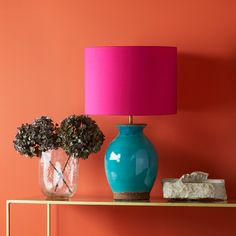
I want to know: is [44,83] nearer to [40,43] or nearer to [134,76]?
[40,43]

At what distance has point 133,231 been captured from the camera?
350 centimetres

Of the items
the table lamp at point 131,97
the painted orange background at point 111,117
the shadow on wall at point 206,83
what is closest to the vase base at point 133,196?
the table lamp at point 131,97

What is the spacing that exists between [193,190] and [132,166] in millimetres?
263

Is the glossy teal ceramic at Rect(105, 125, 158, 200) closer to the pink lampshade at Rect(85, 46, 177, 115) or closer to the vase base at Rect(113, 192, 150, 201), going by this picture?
the vase base at Rect(113, 192, 150, 201)

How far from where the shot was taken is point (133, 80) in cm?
317

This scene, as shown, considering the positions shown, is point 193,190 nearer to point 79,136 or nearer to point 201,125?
point 201,125

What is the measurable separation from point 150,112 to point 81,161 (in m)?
0.52

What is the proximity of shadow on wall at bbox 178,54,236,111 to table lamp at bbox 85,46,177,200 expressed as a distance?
0.20 metres

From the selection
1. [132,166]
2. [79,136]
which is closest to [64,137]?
[79,136]

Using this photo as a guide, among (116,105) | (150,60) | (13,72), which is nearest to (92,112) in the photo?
(116,105)

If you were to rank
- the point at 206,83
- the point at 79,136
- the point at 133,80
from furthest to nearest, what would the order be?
the point at 206,83
the point at 79,136
the point at 133,80

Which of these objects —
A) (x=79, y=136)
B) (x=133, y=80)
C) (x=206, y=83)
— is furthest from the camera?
(x=206, y=83)

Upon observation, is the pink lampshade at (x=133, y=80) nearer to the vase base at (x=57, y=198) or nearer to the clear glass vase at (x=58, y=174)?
the clear glass vase at (x=58, y=174)

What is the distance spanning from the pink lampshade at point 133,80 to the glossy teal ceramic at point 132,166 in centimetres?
15
